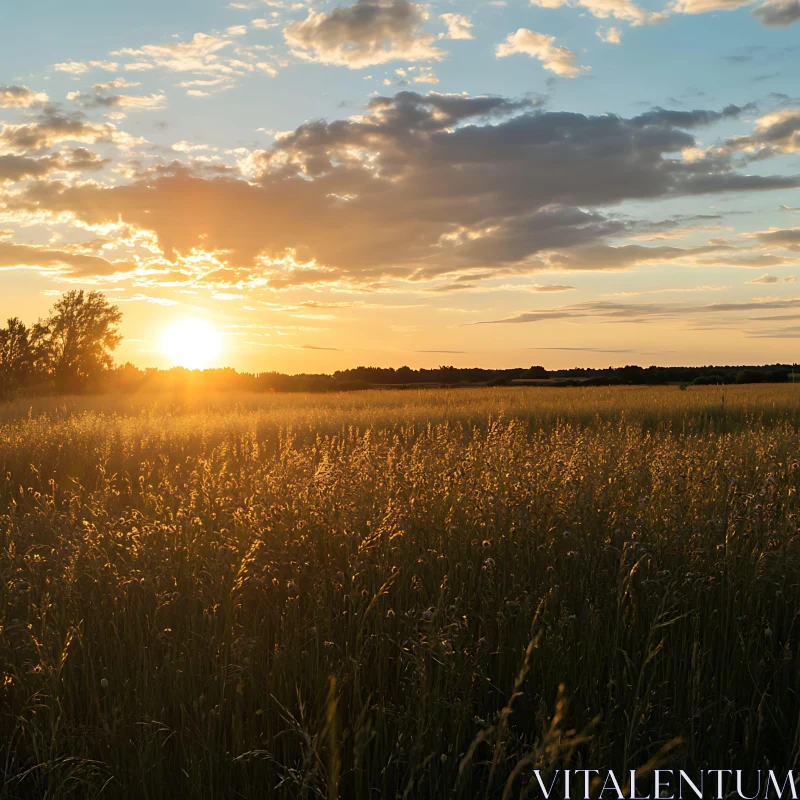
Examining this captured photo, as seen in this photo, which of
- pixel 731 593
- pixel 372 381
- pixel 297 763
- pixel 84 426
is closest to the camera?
pixel 297 763

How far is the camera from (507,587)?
353 centimetres

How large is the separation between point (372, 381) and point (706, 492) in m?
57.2

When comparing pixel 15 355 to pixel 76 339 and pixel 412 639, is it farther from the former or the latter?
pixel 412 639

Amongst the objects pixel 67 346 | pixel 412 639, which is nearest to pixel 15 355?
pixel 67 346

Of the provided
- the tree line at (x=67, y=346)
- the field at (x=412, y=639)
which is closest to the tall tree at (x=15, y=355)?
the tree line at (x=67, y=346)

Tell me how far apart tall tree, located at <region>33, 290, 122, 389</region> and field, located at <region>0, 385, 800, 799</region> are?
49677mm

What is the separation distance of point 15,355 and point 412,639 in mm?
53237

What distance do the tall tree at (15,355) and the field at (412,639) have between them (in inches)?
1893

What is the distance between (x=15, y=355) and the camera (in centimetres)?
4678

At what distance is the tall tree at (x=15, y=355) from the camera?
4588 cm

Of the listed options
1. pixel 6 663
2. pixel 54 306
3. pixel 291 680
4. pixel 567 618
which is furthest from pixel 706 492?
pixel 54 306

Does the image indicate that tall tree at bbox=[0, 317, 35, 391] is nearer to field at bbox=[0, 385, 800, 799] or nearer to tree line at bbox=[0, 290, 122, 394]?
tree line at bbox=[0, 290, 122, 394]

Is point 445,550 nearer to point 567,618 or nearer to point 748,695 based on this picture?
point 567,618

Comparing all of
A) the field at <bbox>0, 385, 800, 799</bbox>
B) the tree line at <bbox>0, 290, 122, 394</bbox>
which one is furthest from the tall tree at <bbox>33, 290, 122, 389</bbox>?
the field at <bbox>0, 385, 800, 799</bbox>
